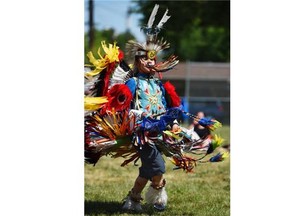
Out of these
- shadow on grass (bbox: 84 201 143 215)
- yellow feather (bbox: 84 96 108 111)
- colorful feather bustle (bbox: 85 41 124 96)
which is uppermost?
colorful feather bustle (bbox: 85 41 124 96)

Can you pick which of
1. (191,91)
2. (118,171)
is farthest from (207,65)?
(118,171)

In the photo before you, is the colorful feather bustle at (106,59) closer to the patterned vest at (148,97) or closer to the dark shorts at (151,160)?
the patterned vest at (148,97)

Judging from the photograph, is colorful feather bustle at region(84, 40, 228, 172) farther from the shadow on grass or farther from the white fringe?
the shadow on grass

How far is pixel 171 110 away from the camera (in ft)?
13.5

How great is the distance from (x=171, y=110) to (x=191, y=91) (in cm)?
1944

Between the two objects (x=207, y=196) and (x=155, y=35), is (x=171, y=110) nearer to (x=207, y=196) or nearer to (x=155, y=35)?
(x=155, y=35)

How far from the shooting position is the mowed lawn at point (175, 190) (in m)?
4.42

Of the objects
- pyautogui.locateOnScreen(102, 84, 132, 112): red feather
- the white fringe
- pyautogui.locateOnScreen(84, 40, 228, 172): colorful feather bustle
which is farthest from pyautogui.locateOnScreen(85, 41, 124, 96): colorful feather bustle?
the white fringe

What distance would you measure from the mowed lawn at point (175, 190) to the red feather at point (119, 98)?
754mm

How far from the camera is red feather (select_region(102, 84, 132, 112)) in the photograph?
415 cm

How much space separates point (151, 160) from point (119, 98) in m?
0.48

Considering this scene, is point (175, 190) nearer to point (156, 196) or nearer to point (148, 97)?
point (156, 196)

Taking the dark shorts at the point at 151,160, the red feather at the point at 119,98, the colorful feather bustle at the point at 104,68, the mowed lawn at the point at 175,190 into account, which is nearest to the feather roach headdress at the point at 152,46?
the colorful feather bustle at the point at 104,68

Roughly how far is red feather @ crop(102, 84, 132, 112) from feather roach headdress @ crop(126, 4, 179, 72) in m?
0.31
